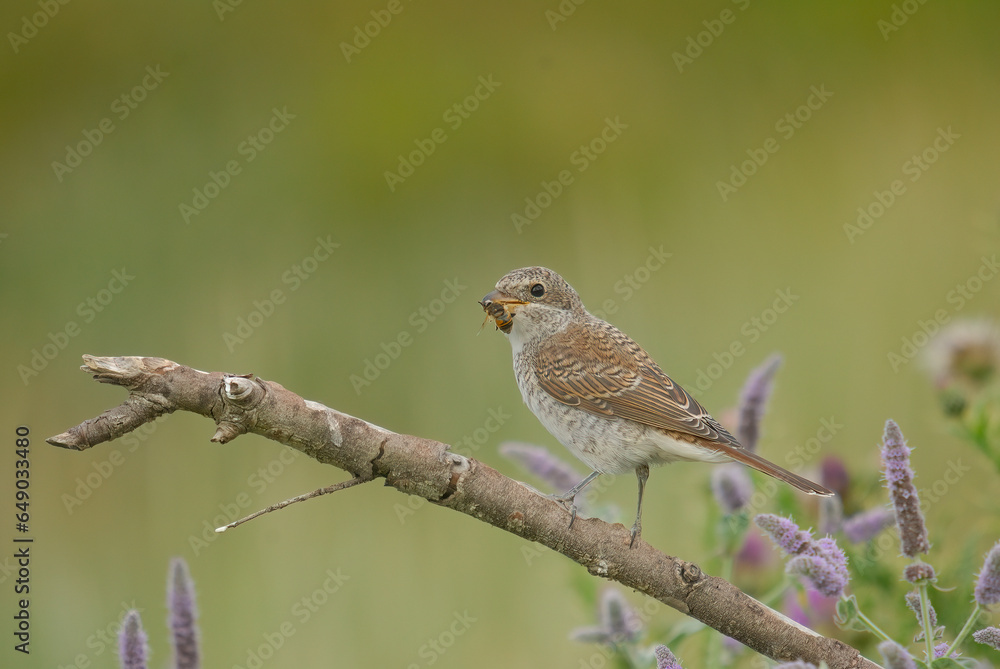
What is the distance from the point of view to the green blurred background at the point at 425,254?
391cm

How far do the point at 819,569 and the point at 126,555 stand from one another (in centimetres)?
334

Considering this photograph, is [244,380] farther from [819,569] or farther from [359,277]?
[359,277]

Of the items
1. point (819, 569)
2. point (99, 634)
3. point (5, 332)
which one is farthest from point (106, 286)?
point (819, 569)

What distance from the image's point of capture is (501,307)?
2297 mm

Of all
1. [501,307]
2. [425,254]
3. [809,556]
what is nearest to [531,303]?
[501,307]

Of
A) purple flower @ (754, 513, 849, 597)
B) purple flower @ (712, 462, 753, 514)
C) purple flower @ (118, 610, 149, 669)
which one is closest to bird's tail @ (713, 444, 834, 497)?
purple flower @ (712, 462, 753, 514)

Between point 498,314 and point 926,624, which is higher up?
point 498,314

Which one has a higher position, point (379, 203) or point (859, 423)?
point (379, 203)

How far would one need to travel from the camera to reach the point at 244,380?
5.00ft

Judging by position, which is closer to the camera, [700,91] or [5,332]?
[5,332]

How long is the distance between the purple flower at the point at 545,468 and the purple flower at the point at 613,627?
0.31 metres

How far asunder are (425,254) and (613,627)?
130 inches

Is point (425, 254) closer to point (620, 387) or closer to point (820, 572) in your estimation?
point (620, 387)

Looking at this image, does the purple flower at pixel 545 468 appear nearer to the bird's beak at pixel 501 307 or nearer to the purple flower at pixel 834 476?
the bird's beak at pixel 501 307
